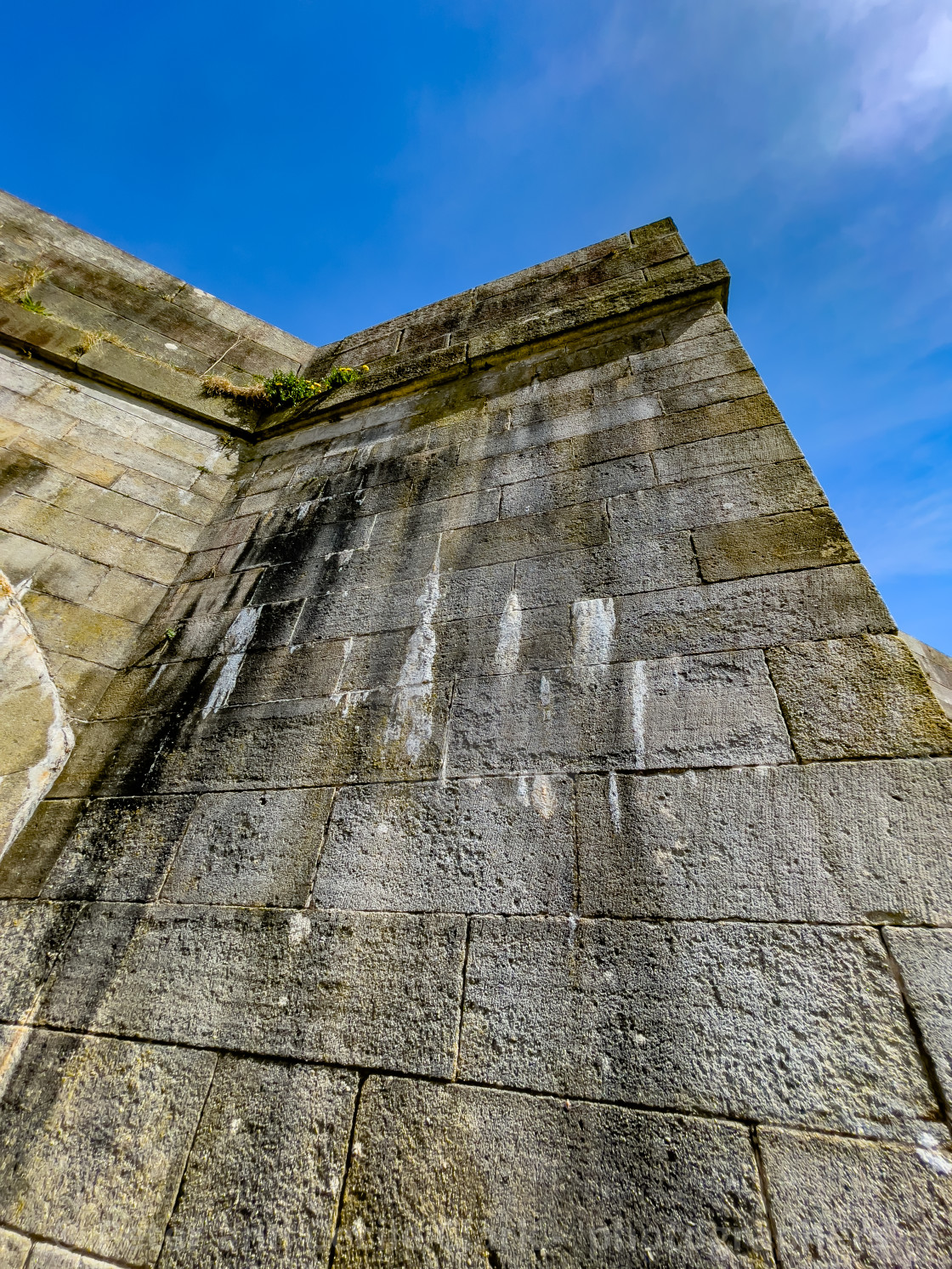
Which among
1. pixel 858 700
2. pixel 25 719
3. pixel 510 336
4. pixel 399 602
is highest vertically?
pixel 510 336

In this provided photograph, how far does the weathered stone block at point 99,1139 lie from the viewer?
5.85 ft

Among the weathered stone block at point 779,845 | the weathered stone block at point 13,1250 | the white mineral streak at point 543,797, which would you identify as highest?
the white mineral streak at point 543,797

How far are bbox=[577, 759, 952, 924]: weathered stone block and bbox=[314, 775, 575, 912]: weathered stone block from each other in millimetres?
134

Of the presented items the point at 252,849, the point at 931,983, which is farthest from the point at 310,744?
the point at 931,983

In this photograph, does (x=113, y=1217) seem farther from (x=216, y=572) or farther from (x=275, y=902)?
(x=216, y=572)

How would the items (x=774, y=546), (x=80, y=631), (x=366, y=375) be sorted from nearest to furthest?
1. (x=774, y=546)
2. (x=80, y=631)
3. (x=366, y=375)

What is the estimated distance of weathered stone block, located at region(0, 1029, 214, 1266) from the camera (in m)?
1.78

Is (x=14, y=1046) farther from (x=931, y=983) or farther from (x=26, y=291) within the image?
(x=26, y=291)

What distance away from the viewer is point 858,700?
1.91 meters

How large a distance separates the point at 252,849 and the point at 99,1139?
100 cm

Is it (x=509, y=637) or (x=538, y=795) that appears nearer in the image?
(x=538, y=795)

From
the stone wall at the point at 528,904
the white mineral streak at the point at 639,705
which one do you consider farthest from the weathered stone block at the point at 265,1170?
the white mineral streak at the point at 639,705

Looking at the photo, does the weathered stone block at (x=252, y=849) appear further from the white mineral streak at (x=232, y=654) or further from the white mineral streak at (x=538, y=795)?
the white mineral streak at (x=538, y=795)

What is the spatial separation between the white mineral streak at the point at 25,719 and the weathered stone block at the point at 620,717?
8.04 ft
